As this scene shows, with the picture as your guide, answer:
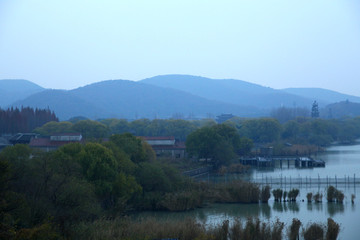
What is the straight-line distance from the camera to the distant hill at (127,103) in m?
138

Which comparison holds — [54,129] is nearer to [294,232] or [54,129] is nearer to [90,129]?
[90,129]

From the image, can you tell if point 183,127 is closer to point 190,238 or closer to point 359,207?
point 359,207

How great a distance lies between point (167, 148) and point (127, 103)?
131835 mm

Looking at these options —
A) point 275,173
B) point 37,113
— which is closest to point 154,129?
point 37,113

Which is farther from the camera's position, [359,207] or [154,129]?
[154,129]

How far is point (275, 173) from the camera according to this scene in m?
29.3

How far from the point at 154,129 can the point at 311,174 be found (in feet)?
96.9

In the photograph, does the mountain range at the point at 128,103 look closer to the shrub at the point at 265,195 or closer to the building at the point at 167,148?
the building at the point at 167,148

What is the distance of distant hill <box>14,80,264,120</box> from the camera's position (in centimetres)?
13762

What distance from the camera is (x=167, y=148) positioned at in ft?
114

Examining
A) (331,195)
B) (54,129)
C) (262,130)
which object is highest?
(54,129)

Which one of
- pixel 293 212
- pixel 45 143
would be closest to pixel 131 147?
pixel 293 212

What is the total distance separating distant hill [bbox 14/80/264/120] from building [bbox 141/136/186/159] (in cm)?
9708

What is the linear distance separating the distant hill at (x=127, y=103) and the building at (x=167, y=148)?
97075 mm
